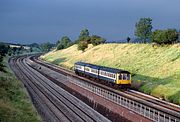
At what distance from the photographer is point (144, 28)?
97.1 metres

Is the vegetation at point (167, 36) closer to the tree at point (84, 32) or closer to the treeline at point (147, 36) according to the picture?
the treeline at point (147, 36)

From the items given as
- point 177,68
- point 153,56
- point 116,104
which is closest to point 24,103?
point 116,104

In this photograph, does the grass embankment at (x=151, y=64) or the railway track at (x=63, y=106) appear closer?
the railway track at (x=63, y=106)

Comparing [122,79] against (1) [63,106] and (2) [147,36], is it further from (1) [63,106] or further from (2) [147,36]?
(2) [147,36]

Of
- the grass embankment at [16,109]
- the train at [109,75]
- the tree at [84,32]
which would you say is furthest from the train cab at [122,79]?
the tree at [84,32]

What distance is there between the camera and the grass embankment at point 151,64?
4488 cm

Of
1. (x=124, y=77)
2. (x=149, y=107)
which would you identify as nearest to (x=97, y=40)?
(x=124, y=77)

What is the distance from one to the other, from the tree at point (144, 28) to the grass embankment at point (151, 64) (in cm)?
1007

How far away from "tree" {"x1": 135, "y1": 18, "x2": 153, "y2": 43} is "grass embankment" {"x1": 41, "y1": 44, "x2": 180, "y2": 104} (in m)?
10.1

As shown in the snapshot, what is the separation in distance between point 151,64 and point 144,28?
127ft

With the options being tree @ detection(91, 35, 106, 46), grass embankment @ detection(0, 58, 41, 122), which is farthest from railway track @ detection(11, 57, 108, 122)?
tree @ detection(91, 35, 106, 46)

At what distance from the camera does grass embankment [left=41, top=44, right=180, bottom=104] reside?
44875mm

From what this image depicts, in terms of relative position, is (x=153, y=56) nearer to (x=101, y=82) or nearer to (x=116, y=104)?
(x=101, y=82)

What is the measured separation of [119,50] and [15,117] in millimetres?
57419
